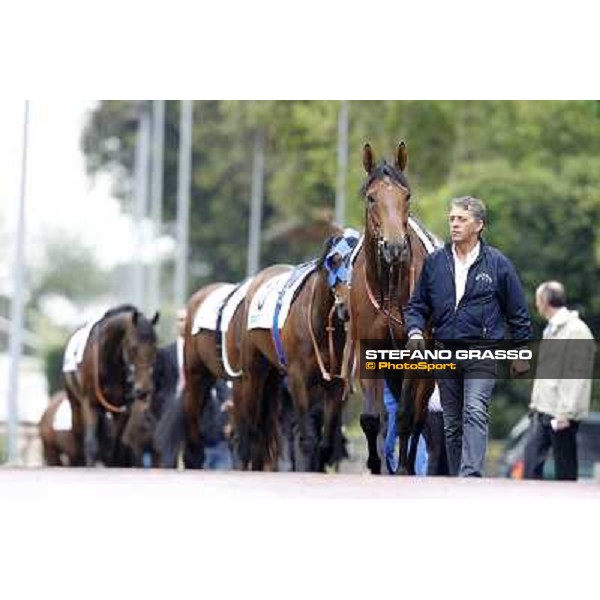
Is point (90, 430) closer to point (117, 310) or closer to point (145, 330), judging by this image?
point (117, 310)

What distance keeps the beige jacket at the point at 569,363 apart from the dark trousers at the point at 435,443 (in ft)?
3.86

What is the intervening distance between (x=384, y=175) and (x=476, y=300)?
3.99 ft

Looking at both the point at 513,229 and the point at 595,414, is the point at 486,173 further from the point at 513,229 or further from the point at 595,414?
the point at 595,414

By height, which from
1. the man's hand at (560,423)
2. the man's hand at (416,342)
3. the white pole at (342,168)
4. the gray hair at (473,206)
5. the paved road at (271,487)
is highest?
the white pole at (342,168)

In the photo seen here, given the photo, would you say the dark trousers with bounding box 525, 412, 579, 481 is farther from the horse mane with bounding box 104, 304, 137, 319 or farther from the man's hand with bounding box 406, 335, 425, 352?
the horse mane with bounding box 104, 304, 137, 319

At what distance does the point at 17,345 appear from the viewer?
36062 mm

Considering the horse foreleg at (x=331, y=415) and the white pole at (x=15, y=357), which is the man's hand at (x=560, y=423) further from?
the white pole at (x=15, y=357)

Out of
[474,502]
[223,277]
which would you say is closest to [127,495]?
[474,502]

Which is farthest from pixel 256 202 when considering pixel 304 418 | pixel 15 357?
pixel 304 418

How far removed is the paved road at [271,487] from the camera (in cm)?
1653

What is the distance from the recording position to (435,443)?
20.2 m

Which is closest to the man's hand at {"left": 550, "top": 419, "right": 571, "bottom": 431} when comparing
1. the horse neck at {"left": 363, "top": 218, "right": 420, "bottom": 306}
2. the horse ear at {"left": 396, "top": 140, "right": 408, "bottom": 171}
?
the horse neck at {"left": 363, "top": 218, "right": 420, "bottom": 306}

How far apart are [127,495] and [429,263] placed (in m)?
2.65

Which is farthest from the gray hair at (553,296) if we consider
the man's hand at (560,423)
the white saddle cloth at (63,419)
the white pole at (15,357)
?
the white pole at (15,357)
